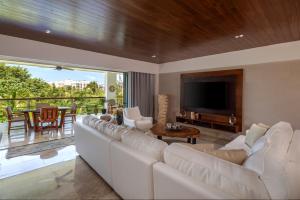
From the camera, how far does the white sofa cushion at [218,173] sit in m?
0.99

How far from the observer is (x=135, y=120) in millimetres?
4676

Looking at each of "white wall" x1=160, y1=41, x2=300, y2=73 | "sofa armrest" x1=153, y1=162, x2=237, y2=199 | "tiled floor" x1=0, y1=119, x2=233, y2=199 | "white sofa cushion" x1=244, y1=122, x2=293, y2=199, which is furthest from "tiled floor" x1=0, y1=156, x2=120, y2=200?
"white wall" x1=160, y1=41, x2=300, y2=73

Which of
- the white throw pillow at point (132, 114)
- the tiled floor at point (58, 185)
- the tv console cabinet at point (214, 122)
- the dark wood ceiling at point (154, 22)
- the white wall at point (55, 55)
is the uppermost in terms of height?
the dark wood ceiling at point (154, 22)

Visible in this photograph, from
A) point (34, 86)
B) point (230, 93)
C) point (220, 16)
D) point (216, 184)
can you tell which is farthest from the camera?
point (34, 86)

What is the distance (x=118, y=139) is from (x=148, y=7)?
179cm

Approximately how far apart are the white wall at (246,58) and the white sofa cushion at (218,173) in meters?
3.74

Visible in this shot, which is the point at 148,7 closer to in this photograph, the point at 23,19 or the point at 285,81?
the point at 23,19

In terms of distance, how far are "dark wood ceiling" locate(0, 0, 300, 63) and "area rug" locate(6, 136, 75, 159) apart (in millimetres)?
2368

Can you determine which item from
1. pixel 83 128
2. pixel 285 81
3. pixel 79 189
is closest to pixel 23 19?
pixel 83 128

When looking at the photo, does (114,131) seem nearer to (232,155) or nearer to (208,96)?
(232,155)

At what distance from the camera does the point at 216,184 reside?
3.48ft

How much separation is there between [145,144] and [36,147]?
3.16m

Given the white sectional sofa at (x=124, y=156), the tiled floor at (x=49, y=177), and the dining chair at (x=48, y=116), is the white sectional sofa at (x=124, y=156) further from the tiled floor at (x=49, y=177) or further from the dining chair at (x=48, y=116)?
the dining chair at (x=48, y=116)

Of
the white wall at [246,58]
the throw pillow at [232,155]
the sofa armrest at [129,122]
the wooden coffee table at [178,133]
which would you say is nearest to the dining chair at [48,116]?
the sofa armrest at [129,122]
